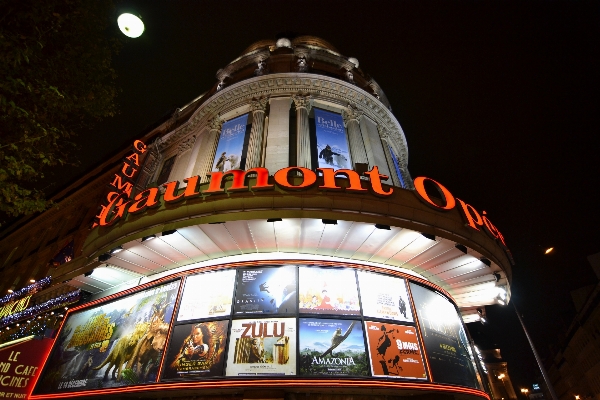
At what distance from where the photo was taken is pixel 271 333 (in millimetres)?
9000

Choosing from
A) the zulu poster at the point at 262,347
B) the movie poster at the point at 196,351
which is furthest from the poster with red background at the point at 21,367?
the zulu poster at the point at 262,347

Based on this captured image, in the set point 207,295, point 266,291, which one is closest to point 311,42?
point 266,291

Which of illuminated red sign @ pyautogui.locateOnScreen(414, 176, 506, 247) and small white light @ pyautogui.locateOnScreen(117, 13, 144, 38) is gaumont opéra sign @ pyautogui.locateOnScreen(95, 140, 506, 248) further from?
small white light @ pyautogui.locateOnScreen(117, 13, 144, 38)

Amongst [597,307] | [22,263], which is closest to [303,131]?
[22,263]

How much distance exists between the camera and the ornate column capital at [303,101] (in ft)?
56.3

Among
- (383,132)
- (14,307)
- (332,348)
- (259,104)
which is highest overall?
(383,132)

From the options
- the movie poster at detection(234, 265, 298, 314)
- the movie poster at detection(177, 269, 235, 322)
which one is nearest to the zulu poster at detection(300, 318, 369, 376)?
the movie poster at detection(234, 265, 298, 314)

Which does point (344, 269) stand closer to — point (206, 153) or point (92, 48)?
point (206, 153)

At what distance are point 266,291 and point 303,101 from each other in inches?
447

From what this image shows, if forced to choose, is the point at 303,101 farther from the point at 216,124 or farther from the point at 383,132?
the point at 383,132

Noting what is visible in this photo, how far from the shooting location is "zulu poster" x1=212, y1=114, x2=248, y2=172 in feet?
51.4

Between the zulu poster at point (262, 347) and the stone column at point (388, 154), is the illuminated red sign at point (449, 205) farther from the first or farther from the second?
the zulu poster at point (262, 347)

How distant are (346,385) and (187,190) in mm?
7830

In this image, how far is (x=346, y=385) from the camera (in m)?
8.25
